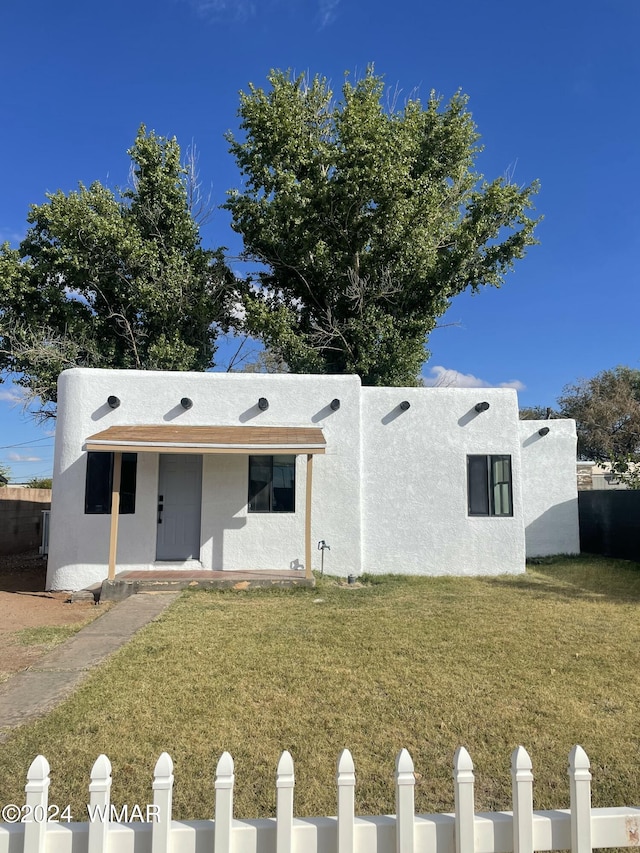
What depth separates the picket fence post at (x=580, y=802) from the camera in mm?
1975

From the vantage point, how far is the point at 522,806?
199cm

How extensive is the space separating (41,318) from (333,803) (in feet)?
58.6

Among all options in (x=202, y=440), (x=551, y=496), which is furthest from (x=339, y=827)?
(x=551, y=496)

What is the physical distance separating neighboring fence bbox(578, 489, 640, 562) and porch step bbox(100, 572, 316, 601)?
801 cm

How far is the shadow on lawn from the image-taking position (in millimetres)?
9742

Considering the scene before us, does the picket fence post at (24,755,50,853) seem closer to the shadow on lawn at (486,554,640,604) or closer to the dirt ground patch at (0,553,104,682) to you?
the dirt ground patch at (0,553,104,682)

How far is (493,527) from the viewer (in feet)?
40.0

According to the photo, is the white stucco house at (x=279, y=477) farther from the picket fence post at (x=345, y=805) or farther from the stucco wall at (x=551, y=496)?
the picket fence post at (x=345, y=805)

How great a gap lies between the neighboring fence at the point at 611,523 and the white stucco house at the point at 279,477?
10.3 feet

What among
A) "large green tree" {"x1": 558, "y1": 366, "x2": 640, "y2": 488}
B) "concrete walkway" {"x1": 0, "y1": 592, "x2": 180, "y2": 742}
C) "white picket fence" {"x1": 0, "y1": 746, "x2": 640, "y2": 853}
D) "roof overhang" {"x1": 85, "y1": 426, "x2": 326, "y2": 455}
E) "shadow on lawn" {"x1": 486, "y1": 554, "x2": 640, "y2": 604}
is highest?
"large green tree" {"x1": 558, "y1": 366, "x2": 640, "y2": 488}

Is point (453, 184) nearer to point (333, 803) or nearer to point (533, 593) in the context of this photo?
point (533, 593)

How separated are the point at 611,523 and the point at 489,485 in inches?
166

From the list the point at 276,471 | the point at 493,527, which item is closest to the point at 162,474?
the point at 276,471

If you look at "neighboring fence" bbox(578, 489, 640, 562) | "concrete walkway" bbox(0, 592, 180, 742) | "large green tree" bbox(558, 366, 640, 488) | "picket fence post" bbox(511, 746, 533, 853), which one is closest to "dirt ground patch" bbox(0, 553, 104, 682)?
"concrete walkway" bbox(0, 592, 180, 742)
